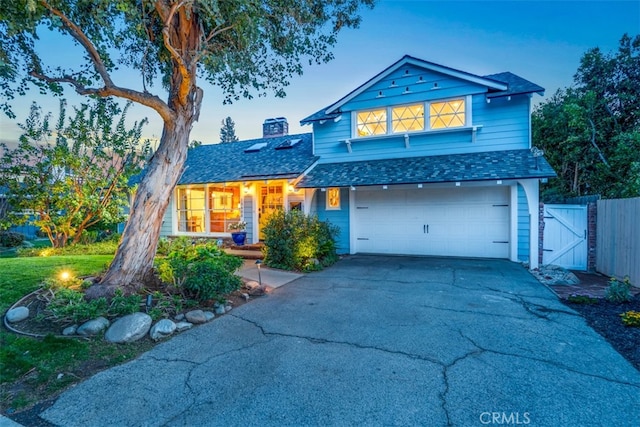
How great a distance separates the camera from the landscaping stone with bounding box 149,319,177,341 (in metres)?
4.14

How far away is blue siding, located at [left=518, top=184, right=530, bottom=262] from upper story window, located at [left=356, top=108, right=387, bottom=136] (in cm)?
465

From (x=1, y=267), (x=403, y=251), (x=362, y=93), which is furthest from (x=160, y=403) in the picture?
(x=362, y=93)

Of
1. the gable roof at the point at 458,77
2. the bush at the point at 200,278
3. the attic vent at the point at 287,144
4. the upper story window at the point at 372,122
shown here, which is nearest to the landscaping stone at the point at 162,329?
the bush at the point at 200,278

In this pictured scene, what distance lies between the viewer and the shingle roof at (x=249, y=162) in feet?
36.5

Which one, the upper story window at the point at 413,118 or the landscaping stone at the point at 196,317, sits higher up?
the upper story window at the point at 413,118

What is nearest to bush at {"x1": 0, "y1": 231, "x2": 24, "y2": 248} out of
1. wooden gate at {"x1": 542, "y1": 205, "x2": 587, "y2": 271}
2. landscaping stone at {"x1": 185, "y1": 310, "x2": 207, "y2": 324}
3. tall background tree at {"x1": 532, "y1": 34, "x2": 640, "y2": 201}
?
landscaping stone at {"x1": 185, "y1": 310, "x2": 207, "y2": 324}

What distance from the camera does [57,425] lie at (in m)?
A: 2.48

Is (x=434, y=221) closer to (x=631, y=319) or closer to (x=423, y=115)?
(x=423, y=115)

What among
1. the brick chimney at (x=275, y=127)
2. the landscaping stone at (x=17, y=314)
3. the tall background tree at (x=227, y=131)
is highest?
the tall background tree at (x=227, y=131)

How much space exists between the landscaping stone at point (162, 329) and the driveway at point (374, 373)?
0.19m

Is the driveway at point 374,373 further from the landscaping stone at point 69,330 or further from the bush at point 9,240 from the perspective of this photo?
the bush at point 9,240

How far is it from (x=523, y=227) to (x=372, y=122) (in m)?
5.79

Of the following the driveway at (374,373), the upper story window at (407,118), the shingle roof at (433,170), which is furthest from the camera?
the upper story window at (407,118)

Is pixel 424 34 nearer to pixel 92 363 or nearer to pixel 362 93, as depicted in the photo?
pixel 362 93
